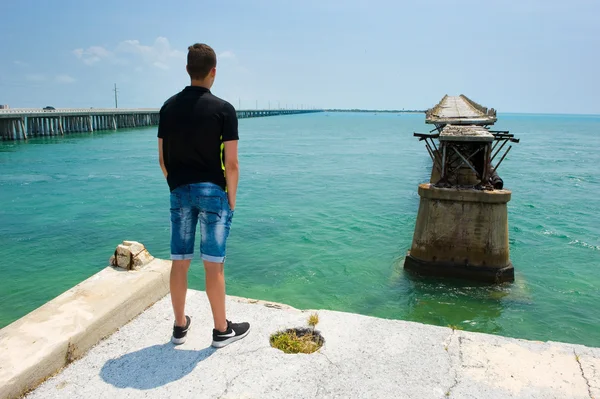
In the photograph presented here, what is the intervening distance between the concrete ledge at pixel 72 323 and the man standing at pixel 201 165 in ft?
2.78

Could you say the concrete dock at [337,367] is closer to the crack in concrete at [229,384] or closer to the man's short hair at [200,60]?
the crack in concrete at [229,384]

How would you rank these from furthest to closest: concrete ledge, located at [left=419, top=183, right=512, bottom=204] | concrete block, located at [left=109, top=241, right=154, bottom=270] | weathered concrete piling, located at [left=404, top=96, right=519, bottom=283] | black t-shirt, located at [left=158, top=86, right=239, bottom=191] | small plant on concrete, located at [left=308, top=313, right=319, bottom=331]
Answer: weathered concrete piling, located at [left=404, top=96, right=519, bottom=283] < concrete ledge, located at [left=419, top=183, right=512, bottom=204] < concrete block, located at [left=109, top=241, right=154, bottom=270] < small plant on concrete, located at [left=308, top=313, right=319, bottom=331] < black t-shirt, located at [left=158, top=86, right=239, bottom=191]

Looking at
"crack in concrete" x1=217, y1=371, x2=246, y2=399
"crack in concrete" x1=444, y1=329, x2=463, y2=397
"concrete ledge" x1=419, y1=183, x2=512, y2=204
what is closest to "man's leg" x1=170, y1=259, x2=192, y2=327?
"crack in concrete" x1=217, y1=371, x2=246, y2=399

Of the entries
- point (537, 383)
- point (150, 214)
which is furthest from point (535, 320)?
point (150, 214)

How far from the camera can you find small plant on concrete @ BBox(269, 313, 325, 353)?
3.99 meters

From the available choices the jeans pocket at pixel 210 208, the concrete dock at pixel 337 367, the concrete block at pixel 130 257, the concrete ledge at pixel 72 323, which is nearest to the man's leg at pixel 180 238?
the jeans pocket at pixel 210 208

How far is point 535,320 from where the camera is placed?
33.1 ft

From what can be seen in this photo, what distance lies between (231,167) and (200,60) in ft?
2.91

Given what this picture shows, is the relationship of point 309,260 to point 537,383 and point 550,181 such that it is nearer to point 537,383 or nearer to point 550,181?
point 537,383

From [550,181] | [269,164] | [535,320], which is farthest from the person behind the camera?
[269,164]

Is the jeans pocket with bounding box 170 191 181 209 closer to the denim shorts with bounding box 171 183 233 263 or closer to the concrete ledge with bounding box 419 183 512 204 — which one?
the denim shorts with bounding box 171 183 233 263

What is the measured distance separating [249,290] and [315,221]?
327 inches

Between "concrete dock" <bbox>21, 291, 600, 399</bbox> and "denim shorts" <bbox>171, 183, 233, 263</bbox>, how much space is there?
0.92m

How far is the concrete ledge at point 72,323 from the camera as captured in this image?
3.38 metres
